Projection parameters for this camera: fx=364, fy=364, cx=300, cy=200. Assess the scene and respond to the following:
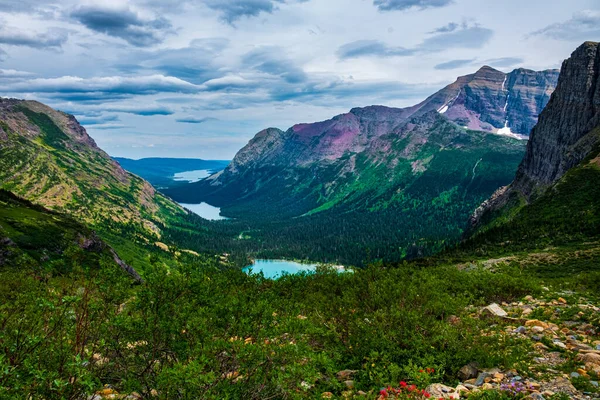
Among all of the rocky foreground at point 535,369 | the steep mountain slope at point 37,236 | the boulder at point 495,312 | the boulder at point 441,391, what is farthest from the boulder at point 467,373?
the steep mountain slope at point 37,236

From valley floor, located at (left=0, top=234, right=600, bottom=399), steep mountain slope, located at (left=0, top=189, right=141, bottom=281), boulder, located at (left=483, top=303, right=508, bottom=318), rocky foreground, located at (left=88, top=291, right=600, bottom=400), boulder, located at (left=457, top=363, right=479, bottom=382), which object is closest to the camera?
valley floor, located at (left=0, top=234, right=600, bottom=399)

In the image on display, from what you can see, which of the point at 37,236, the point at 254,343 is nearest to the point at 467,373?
the point at 254,343

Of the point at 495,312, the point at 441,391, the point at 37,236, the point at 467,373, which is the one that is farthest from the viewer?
the point at 37,236

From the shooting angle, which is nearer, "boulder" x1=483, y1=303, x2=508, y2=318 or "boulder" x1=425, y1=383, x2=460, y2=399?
"boulder" x1=425, y1=383, x2=460, y2=399

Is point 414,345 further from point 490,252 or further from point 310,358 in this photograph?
point 490,252

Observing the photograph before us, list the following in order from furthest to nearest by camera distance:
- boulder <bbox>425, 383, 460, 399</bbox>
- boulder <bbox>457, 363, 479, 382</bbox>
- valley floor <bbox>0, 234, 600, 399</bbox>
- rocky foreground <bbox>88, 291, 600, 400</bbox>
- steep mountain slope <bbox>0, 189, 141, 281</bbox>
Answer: steep mountain slope <bbox>0, 189, 141, 281</bbox> < boulder <bbox>457, 363, 479, 382</bbox> < boulder <bbox>425, 383, 460, 399</bbox> < rocky foreground <bbox>88, 291, 600, 400</bbox> < valley floor <bbox>0, 234, 600, 399</bbox>

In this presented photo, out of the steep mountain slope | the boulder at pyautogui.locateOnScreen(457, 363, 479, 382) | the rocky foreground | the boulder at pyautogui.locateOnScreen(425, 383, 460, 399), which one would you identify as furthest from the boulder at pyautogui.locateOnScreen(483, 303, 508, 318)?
the steep mountain slope

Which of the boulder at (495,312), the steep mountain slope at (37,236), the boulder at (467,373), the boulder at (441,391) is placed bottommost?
the steep mountain slope at (37,236)

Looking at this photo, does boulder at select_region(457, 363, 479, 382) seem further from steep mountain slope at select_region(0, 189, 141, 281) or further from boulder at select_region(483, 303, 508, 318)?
steep mountain slope at select_region(0, 189, 141, 281)

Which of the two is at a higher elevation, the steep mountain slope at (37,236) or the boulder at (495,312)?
the boulder at (495,312)

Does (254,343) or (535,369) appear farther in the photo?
(535,369)

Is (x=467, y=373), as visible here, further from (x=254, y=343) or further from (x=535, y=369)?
(x=254, y=343)

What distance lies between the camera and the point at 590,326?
79.9 ft

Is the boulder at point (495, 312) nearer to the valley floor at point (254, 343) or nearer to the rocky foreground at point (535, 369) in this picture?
the rocky foreground at point (535, 369)
